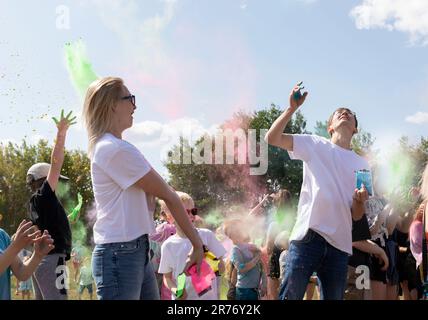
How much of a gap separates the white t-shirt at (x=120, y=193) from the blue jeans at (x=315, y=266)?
1231 mm

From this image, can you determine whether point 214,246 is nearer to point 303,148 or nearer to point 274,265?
point 303,148

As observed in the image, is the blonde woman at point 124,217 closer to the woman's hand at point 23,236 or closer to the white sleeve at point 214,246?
the woman's hand at point 23,236

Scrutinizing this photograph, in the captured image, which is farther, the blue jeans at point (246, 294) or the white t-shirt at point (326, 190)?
the blue jeans at point (246, 294)

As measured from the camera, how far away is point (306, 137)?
143 inches

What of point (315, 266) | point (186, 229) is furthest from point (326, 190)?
point (186, 229)

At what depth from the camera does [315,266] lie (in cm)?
345

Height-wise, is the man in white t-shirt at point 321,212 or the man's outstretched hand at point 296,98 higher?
the man's outstretched hand at point 296,98

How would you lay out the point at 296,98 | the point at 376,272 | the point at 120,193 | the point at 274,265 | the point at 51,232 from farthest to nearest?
the point at 274,265
the point at 376,272
the point at 51,232
the point at 296,98
the point at 120,193

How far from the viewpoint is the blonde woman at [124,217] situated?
245 centimetres

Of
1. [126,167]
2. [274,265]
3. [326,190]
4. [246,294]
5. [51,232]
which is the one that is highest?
[126,167]

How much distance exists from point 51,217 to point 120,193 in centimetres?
226

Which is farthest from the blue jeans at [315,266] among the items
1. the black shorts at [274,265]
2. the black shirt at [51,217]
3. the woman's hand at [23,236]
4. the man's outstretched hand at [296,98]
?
the black shorts at [274,265]

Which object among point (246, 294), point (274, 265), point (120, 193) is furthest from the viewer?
point (274, 265)
